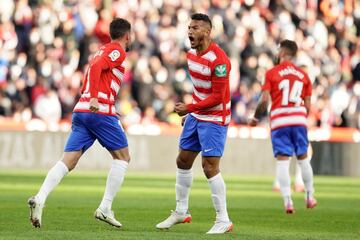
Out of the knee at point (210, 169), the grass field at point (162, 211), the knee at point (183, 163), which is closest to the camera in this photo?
the grass field at point (162, 211)

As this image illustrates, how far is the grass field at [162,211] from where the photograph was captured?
10758 mm

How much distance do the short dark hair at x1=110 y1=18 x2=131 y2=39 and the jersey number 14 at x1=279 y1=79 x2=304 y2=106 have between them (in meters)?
3.97

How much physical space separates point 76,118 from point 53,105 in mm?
16074

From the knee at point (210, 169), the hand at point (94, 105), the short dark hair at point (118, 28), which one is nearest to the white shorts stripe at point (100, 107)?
the hand at point (94, 105)

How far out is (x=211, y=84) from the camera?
36.2ft

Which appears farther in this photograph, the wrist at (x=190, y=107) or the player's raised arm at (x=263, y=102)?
the player's raised arm at (x=263, y=102)

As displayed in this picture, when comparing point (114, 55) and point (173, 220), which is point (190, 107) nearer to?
point (114, 55)

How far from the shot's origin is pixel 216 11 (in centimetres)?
3256

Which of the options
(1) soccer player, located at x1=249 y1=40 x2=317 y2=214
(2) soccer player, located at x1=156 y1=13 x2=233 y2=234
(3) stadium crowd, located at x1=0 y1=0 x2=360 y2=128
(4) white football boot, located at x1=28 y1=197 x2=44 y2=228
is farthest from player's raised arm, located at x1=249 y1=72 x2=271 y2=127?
(3) stadium crowd, located at x1=0 y1=0 x2=360 y2=128

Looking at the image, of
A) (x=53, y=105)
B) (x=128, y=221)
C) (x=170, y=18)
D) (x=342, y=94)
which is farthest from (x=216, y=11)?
(x=128, y=221)

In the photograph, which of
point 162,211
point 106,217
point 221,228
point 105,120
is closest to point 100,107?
point 105,120

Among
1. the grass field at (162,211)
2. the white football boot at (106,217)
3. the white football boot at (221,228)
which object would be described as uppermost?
the white football boot at (106,217)

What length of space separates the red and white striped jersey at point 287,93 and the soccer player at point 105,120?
3.81 meters

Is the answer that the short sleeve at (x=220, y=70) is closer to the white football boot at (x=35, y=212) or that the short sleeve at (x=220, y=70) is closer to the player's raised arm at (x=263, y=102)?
the white football boot at (x=35, y=212)
